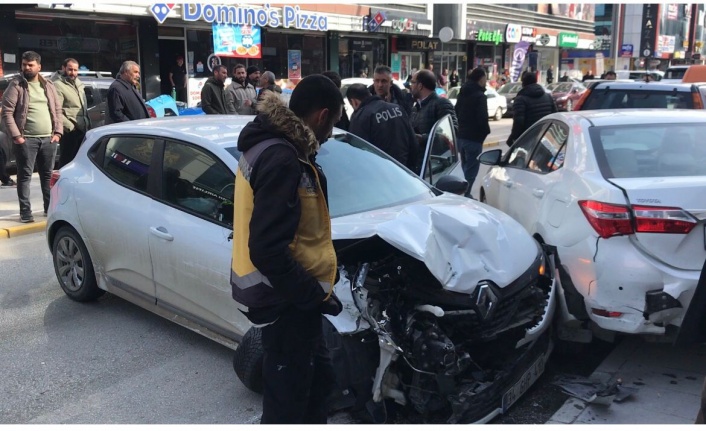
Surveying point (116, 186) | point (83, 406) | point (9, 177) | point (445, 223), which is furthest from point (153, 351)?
point (9, 177)

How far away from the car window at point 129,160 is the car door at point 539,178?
281 centimetres

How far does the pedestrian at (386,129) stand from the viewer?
579 centimetres

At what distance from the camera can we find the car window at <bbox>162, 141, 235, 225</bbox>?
3918 millimetres

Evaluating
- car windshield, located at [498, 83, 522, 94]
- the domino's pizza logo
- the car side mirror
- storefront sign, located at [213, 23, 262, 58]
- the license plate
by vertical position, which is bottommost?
the license plate

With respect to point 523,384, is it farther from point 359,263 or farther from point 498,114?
point 498,114

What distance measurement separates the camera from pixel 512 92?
26.6 m

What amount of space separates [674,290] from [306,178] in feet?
7.78

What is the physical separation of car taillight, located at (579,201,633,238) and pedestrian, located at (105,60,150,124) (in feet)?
19.1

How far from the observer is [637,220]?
3678 mm

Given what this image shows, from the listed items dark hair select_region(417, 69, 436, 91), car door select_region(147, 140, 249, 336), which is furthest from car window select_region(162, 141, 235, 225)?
dark hair select_region(417, 69, 436, 91)

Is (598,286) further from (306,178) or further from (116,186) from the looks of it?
(116,186)

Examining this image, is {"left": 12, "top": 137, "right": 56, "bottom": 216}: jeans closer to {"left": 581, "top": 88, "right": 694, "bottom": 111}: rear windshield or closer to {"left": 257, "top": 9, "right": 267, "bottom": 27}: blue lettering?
{"left": 581, "top": 88, "right": 694, "bottom": 111}: rear windshield

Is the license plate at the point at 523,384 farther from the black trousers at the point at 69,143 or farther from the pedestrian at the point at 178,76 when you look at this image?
the pedestrian at the point at 178,76

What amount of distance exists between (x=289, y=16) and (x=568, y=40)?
2541 centimetres
